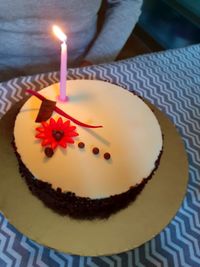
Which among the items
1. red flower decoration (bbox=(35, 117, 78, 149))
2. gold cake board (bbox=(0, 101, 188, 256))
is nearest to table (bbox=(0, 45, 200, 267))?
gold cake board (bbox=(0, 101, 188, 256))

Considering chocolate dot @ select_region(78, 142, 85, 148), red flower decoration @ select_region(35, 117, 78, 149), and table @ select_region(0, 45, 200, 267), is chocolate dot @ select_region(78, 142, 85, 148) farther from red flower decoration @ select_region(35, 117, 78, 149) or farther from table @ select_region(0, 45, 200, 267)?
table @ select_region(0, 45, 200, 267)

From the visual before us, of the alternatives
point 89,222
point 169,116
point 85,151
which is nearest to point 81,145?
point 85,151

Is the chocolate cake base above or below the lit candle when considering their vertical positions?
below

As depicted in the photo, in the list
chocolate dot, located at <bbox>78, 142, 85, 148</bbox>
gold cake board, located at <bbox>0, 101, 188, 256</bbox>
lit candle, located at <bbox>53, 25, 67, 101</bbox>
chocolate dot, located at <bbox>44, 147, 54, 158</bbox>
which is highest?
lit candle, located at <bbox>53, 25, 67, 101</bbox>

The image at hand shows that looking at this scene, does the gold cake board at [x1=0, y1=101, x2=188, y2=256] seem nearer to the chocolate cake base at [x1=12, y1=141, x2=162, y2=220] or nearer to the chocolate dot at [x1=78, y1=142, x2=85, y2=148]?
the chocolate cake base at [x1=12, y1=141, x2=162, y2=220]

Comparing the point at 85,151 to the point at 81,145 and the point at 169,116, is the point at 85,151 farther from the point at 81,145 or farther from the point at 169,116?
the point at 169,116

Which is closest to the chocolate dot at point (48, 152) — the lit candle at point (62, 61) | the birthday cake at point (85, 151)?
the birthday cake at point (85, 151)

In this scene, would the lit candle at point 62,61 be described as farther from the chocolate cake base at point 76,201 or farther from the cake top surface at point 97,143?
the chocolate cake base at point 76,201
